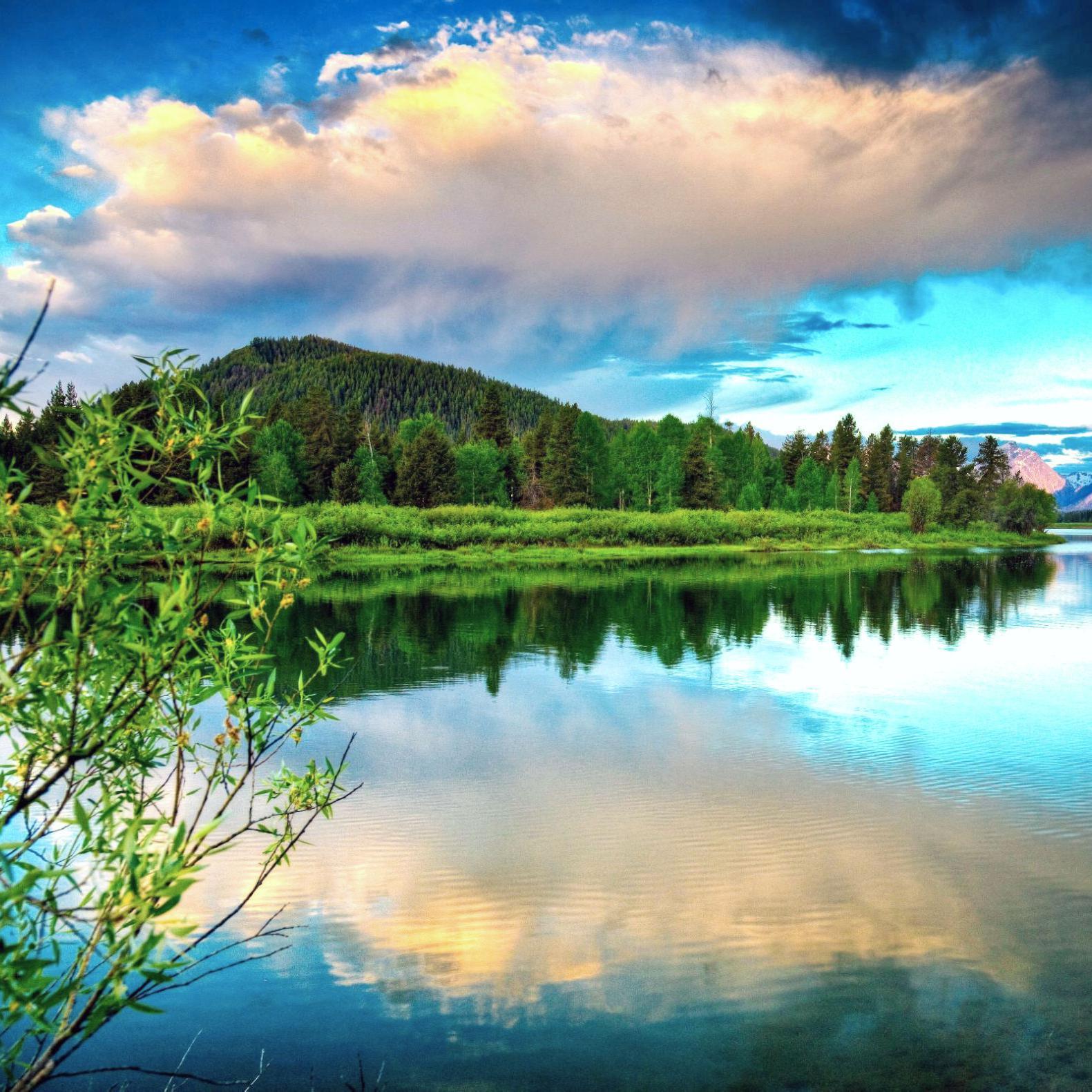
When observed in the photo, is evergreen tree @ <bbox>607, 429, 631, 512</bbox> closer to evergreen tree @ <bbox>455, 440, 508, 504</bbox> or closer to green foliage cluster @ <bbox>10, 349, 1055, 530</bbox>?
green foliage cluster @ <bbox>10, 349, 1055, 530</bbox>

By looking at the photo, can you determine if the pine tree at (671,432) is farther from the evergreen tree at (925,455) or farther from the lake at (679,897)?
the lake at (679,897)

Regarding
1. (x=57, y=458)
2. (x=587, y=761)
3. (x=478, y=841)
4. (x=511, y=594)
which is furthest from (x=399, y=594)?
(x=57, y=458)

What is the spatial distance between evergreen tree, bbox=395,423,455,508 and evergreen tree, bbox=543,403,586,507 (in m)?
11.0

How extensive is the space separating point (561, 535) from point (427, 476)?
19.8 metres

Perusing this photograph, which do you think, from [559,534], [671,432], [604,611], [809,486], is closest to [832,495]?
[809,486]

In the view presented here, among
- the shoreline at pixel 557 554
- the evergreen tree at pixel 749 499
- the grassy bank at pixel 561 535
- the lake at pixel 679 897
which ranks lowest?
the lake at pixel 679 897

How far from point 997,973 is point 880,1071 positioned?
183cm

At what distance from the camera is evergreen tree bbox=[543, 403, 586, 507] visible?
8900 cm

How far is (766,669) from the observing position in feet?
68.2

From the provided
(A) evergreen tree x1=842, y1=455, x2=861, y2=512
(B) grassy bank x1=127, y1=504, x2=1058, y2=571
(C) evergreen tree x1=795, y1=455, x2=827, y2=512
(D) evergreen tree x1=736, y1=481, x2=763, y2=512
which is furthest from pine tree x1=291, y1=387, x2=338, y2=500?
(A) evergreen tree x1=842, y1=455, x2=861, y2=512

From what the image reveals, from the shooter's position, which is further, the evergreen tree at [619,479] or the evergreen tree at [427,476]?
the evergreen tree at [619,479]

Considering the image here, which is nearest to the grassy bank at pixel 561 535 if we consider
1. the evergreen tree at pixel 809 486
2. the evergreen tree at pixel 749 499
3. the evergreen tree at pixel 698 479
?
the evergreen tree at pixel 749 499

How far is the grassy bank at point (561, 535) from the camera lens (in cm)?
5934

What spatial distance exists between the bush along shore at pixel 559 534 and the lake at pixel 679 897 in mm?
37484
